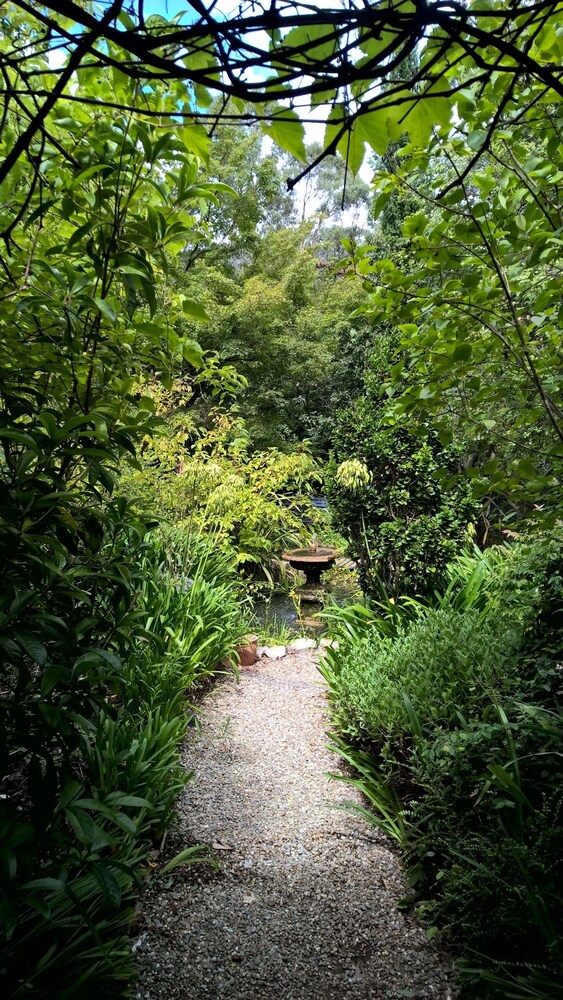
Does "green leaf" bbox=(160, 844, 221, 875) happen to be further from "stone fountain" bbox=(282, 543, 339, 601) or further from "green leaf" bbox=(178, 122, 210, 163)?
"stone fountain" bbox=(282, 543, 339, 601)

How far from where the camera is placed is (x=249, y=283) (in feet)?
32.4

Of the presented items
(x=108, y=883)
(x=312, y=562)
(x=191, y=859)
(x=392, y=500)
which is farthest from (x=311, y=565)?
(x=108, y=883)

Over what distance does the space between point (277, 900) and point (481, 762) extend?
2.63ft

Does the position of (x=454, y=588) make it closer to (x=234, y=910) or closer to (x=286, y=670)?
(x=286, y=670)

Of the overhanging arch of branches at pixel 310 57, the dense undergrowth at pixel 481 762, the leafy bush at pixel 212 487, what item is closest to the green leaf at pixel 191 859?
the dense undergrowth at pixel 481 762

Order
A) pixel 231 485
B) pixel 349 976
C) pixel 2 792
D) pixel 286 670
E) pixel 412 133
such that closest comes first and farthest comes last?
pixel 412 133 → pixel 349 976 → pixel 2 792 → pixel 286 670 → pixel 231 485

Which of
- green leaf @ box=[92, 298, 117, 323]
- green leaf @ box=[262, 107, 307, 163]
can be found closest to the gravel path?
green leaf @ box=[92, 298, 117, 323]

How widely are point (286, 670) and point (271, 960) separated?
8.23 feet

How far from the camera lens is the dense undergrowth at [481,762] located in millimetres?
1306

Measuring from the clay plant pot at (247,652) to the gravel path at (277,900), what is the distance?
1.22 metres

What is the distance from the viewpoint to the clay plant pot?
13.0 ft

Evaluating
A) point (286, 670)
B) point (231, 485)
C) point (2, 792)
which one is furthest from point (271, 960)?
point (231, 485)

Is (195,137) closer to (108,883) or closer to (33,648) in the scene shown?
(33,648)

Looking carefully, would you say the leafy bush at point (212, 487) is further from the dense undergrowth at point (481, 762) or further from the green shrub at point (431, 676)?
the dense undergrowth at point (481, 762)
